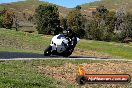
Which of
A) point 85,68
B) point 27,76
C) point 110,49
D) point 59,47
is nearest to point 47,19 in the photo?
point 110,49

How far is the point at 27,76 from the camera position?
21.2m

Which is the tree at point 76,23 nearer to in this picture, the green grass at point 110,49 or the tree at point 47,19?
the tree at point 47,19

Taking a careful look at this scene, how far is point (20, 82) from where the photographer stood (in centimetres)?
1812

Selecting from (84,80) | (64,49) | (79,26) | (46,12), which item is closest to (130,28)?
(79,26)

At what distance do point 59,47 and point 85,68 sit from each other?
20.5 ft

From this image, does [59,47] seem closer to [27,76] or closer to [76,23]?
[27,76]

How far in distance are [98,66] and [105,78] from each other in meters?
17.9

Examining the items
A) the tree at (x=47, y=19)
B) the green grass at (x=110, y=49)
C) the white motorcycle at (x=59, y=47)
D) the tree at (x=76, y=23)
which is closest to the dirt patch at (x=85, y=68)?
the white motorcycle at (x=59, y=47)

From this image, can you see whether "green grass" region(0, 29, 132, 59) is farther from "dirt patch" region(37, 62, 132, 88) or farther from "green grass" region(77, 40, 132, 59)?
"dirt patch" region(37, 62, 132, 88)

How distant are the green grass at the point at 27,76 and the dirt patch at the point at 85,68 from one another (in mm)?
649

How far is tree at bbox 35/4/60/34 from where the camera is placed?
14875 cm

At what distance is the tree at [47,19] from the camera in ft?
488

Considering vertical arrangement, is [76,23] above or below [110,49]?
below

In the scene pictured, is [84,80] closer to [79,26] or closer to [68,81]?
[68,81]
